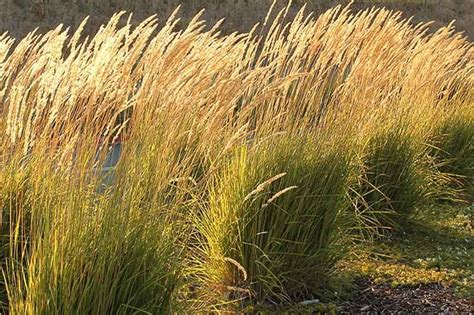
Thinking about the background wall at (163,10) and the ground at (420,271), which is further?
the background wall at (163,10)

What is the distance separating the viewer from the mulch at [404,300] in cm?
411

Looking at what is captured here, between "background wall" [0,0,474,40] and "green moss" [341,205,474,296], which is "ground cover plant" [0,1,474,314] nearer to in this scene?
"green moss" [341,205,474,296]

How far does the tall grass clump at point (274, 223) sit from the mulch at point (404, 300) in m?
0.29

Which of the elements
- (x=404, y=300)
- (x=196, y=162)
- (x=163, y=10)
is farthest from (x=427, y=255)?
(x=163, y=10)

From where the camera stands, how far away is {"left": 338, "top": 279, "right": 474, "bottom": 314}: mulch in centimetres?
411

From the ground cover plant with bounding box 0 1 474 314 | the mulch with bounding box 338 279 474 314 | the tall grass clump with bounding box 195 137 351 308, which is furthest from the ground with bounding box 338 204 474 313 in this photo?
the tall grass clump with bounding box 195 137 351 308

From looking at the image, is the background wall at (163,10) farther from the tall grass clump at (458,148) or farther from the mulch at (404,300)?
the mulch at (404,300)

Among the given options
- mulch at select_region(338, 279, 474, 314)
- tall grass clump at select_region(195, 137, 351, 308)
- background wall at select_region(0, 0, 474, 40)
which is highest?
background wall at select_region(0, 0, 474, 40)

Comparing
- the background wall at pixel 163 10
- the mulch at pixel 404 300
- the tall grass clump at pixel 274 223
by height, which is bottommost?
the mulch at pixel 404 300

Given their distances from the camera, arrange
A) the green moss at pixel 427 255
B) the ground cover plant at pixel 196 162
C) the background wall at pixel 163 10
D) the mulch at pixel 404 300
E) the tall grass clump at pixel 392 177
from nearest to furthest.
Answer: the ground cover plant at pixel 196 162
the mulch at pixel 404 300
the green moss at pixel 427 255
the tall grass clump at pixel 392 177
the background wall at pixel 163 10

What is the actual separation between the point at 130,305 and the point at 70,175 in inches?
22.6

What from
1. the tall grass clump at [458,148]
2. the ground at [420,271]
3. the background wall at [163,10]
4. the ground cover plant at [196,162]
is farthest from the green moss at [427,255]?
the background wall at [163,10]

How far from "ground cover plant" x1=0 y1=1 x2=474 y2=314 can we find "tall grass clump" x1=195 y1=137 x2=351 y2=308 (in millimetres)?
11

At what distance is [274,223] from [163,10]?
70.6ft
